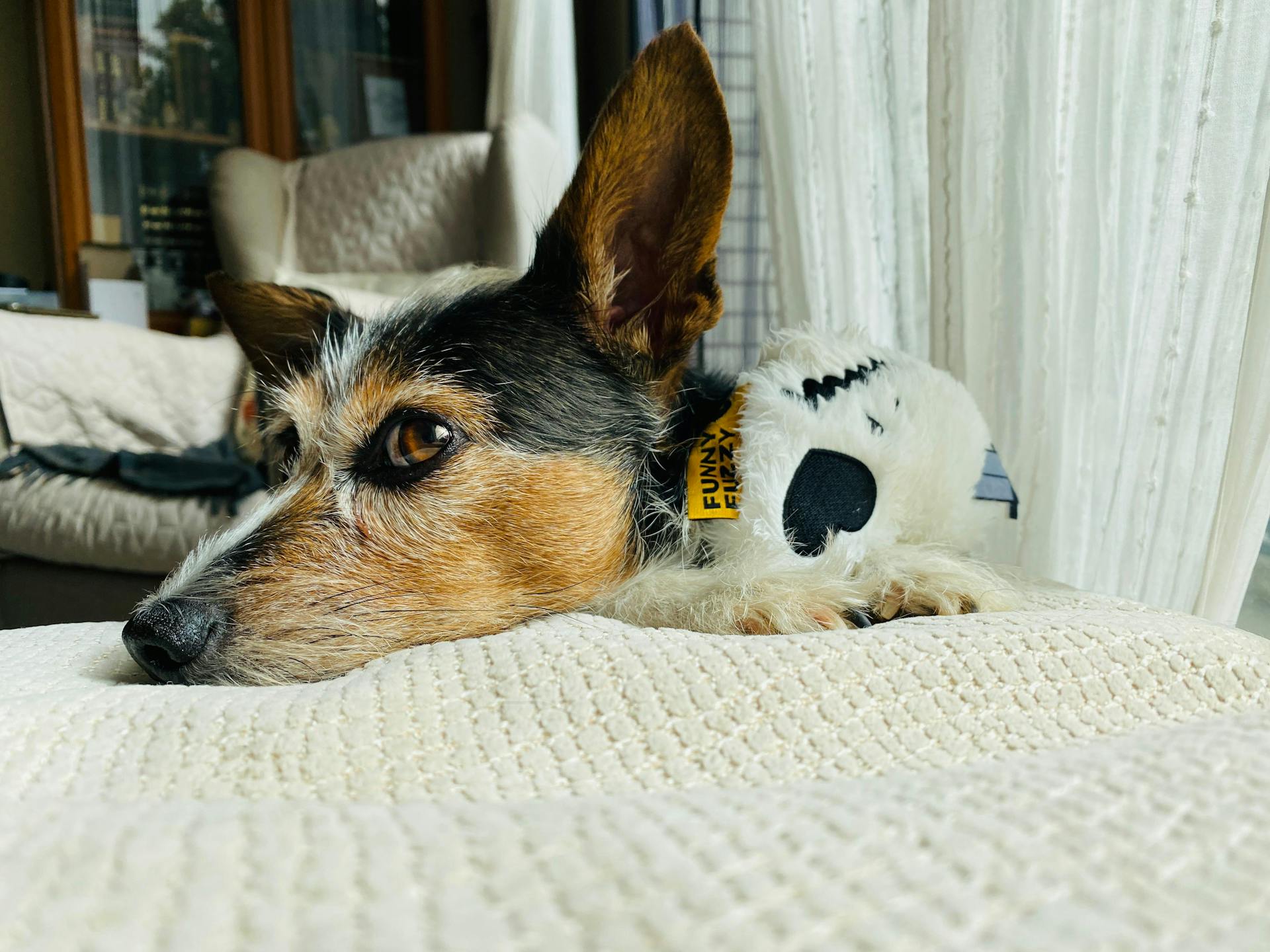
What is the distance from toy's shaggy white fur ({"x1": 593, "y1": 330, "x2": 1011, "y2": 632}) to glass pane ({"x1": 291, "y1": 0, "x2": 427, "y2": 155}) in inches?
218

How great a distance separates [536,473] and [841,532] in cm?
38

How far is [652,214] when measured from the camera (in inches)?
42.9

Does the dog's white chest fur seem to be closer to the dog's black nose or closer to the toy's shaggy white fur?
the toy's shaggy white fur

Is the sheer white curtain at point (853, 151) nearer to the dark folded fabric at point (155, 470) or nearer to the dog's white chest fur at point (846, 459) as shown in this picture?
the dog's white chest fur at point (846, 459)

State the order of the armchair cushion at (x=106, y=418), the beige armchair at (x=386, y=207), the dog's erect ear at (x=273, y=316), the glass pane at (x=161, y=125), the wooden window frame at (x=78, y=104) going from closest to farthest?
the dog's erect ear at (x=273, y=316) → the armchair cushion at (x=106, y=418) → the beige armchair at (x=386, y=207) → the wooden window frame at (x=78, y=104) → the glass pane at (x=161, y=125)

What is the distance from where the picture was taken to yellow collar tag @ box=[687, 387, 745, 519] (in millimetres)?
1005

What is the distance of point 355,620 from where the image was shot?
34.9 inches

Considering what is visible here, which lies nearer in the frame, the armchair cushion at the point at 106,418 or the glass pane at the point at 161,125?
the armchair cushion at the point at 106,418

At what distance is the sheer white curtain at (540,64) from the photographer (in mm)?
3896

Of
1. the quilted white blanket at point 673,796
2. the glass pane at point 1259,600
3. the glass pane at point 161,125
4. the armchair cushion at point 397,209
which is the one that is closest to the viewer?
the quilted white blanket at point 673,796

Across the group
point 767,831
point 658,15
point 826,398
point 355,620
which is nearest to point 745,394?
point 826,398

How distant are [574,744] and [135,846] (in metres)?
0.27

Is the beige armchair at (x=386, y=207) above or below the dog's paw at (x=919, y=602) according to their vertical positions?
above

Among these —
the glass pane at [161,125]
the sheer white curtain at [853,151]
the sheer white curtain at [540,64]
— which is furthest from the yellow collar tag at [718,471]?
the glass pane at [161,125]
